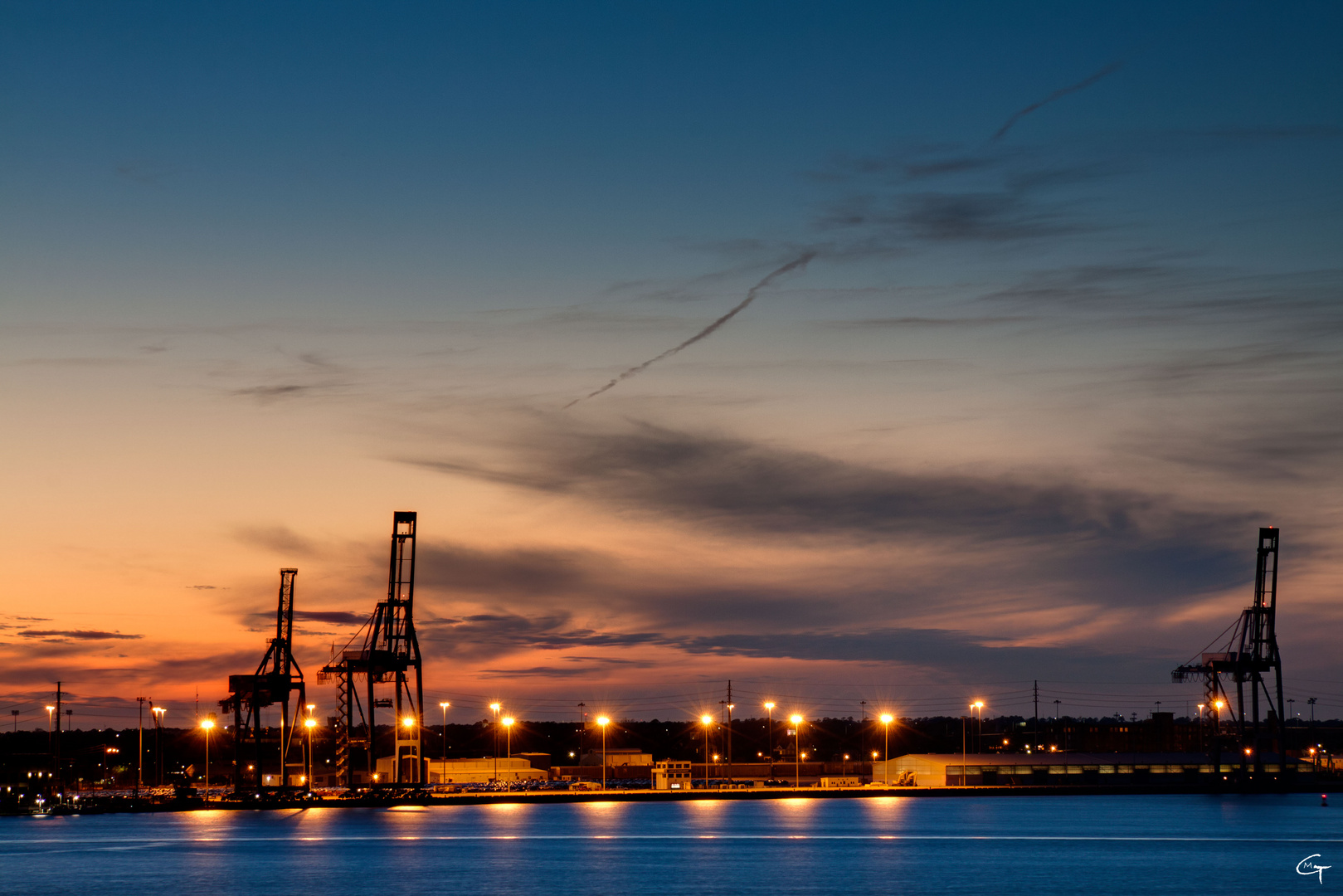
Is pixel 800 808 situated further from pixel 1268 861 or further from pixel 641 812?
pixel 1268 861

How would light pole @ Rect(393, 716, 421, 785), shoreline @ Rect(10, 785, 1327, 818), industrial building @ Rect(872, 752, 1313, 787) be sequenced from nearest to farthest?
light pole @ Rect(393, 716, 421, 785) < shoreline @ Rect(10, 785, 1327, 818) < industrial building @ Rect(872, 752, 1313, 787)

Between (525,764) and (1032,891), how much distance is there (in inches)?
4657

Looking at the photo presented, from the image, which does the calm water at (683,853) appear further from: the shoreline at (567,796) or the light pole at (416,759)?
the light pole at (416,759)

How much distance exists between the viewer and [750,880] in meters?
81.8

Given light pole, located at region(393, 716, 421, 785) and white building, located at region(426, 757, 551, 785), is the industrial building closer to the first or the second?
white building, located at region(426, 757, 551, 785)

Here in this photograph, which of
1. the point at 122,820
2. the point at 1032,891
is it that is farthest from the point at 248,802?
the point at 1032,891

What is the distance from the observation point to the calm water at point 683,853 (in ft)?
264

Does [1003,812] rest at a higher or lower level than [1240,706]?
lower
